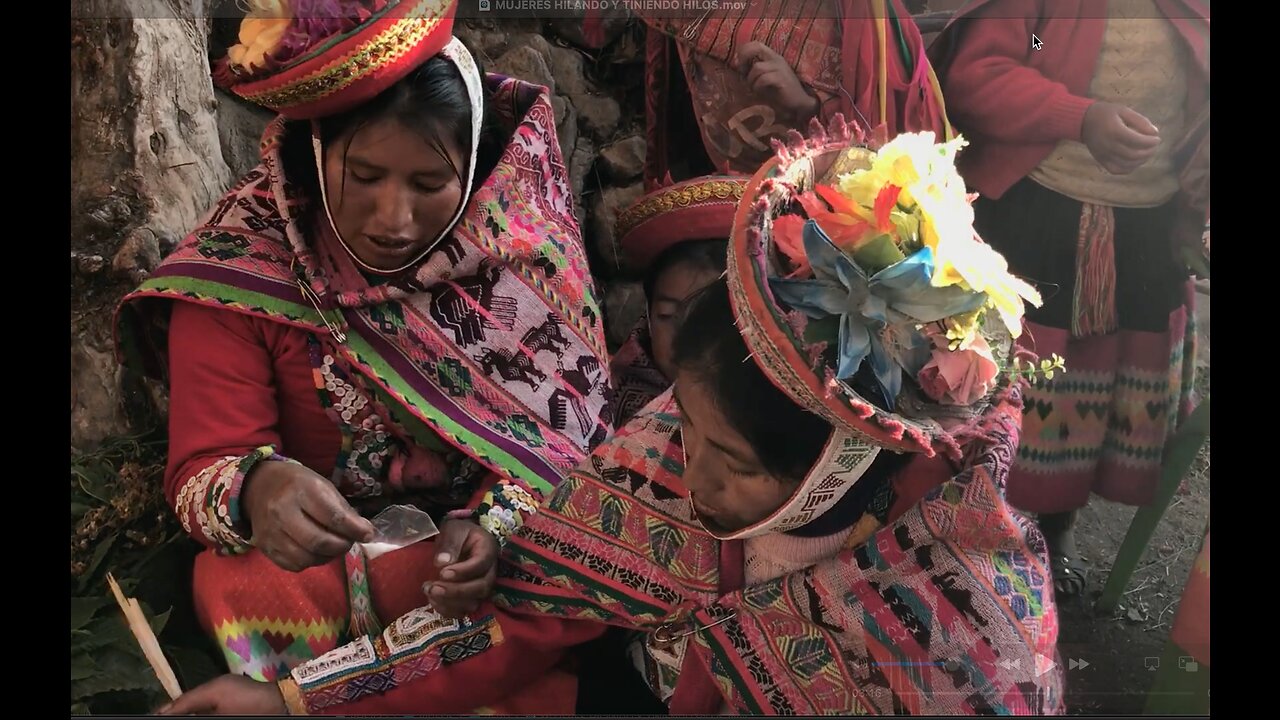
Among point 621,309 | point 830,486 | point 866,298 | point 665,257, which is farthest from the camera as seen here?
point 621,309

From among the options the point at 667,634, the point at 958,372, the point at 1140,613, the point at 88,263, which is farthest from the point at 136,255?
the point at 1140,613

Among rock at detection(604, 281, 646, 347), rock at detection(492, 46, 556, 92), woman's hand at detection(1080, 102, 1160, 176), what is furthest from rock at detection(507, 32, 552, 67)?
woman's hand at detection(1080, 102, 1160, 176)

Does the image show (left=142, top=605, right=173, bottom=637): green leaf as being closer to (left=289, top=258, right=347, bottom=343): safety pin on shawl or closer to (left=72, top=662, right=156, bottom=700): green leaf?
(left=72, top=662, right=156, bottom=700): green leaf

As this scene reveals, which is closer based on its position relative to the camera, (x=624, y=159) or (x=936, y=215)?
(x=936, y=215)

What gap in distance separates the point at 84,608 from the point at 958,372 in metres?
1.07

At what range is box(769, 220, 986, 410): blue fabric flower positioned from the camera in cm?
86

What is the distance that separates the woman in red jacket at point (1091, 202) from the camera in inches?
45.2

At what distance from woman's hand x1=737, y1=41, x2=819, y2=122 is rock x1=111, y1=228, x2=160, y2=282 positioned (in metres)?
0.84

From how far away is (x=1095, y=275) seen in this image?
47.4 inches

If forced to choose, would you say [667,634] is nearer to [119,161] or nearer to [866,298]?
[866,298]

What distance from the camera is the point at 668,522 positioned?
1.20m

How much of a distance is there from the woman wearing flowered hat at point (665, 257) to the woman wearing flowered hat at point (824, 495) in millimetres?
229

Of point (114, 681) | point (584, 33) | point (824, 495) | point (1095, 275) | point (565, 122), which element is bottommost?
point (114, 681)

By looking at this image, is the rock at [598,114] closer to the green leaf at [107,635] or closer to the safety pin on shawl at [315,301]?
the safety pin on shawl at [315,301]
